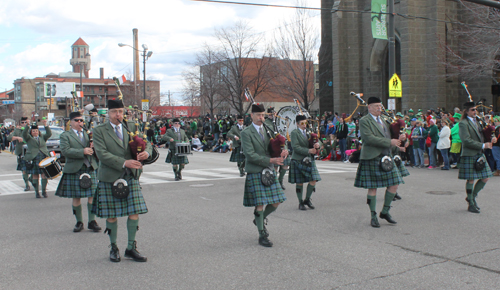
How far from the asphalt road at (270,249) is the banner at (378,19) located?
9686 mm

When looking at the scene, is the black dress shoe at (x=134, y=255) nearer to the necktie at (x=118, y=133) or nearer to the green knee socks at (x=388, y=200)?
the necktie at (x=118, y=133)

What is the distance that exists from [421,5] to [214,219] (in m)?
20.8

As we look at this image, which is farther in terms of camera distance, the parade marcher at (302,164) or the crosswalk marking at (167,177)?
the crosswalk marking at (167,177)

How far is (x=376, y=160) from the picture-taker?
7324 millimetres

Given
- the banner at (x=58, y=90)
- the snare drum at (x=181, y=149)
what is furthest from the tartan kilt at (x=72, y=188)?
the banner at (x=58, y=90)

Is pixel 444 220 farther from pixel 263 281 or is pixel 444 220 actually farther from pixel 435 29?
pixel 435 29

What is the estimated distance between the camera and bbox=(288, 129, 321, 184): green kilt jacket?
29.2 feet

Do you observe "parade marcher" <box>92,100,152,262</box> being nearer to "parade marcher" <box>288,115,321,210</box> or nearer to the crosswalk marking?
"parade marcher" <box>288,115,321,210</box>

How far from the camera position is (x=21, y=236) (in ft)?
23.9

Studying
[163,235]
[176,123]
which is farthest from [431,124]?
[163,235]

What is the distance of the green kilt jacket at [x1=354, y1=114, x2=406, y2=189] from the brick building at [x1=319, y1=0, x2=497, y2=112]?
62.3 ft

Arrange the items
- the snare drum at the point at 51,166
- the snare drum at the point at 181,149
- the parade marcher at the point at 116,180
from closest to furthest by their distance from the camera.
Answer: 1. the parade marcher at the point at 116,180
2. the snare drum at the point at 51,166
3. the snare drum at the point at 181,149

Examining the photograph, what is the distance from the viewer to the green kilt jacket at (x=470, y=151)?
26.6 feet

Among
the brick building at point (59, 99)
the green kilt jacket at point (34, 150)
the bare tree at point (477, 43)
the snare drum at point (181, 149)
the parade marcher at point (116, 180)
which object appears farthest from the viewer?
the brick building at point (59, 99)
